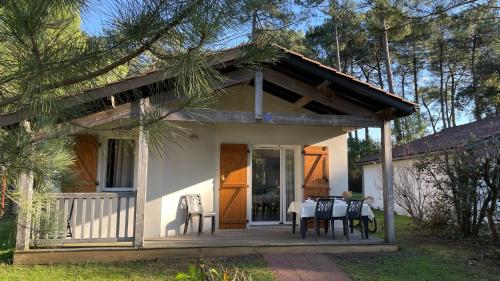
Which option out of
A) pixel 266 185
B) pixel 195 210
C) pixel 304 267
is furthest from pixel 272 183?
pixel 304 267

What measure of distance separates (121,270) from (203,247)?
4.37 feet

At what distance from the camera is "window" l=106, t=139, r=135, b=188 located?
7840mm

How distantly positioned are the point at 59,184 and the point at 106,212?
461 cm

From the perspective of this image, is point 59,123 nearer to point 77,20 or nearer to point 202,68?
point 77,20

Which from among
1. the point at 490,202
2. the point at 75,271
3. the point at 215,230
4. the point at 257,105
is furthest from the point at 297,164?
the point at 75,271

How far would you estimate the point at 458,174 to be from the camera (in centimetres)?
775

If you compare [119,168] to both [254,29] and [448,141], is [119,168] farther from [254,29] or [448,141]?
[448,141]

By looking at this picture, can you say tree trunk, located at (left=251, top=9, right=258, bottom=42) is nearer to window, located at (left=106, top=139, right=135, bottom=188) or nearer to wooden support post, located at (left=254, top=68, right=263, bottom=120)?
wooden support post, located at (left=254, top=68, right=263, bottom=120)

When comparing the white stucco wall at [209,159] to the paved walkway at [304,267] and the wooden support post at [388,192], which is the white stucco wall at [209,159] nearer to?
the wooden support post at [388,192]

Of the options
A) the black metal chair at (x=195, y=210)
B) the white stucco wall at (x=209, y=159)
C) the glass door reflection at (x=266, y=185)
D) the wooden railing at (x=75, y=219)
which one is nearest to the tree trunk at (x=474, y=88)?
the white stucco wall at (x=209, y=159)

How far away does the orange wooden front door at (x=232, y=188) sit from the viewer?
8602 millimetres

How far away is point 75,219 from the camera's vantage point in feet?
21.4

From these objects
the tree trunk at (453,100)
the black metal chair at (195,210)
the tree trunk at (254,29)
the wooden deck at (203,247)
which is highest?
the tree trunk at (453,100)

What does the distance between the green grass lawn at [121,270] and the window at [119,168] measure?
2.16 m
